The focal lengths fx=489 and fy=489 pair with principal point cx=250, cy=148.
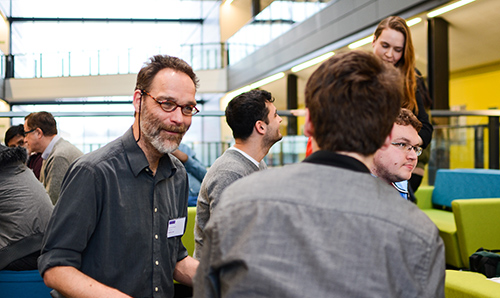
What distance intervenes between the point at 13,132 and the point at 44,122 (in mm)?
819

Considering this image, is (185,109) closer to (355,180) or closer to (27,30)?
(355,180)

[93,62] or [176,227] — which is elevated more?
[93,62]

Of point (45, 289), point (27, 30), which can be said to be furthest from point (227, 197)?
point (27, 30)

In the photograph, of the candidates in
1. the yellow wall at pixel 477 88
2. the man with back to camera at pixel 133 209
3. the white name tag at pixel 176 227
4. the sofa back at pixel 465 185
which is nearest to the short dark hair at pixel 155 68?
the man with back to camera at pixel 133 209

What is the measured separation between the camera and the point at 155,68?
1781 mm

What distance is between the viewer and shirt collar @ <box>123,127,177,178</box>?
1.70m

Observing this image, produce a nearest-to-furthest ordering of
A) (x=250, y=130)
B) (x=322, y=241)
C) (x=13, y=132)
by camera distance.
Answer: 1. (x=322, y=241)
2. (x=250, y=130)
3. (x=13, y=132)

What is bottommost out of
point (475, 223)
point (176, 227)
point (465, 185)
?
point (475, 223)

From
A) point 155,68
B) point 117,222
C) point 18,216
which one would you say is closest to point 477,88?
point 18,216

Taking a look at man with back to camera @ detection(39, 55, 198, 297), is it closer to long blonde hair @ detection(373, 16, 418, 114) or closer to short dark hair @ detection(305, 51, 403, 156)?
short dark hair @ detection(305, 51, 403, 156)

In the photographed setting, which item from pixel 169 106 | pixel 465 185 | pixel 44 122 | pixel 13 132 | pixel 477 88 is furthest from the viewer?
pixel 477 88

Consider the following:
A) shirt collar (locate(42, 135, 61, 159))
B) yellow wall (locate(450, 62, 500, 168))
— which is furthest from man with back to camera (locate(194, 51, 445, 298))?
yellow wall (locate(450, 62, 500, 168))

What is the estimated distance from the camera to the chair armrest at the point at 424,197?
6160 millimetres

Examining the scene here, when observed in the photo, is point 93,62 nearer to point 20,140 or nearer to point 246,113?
point 20,140
